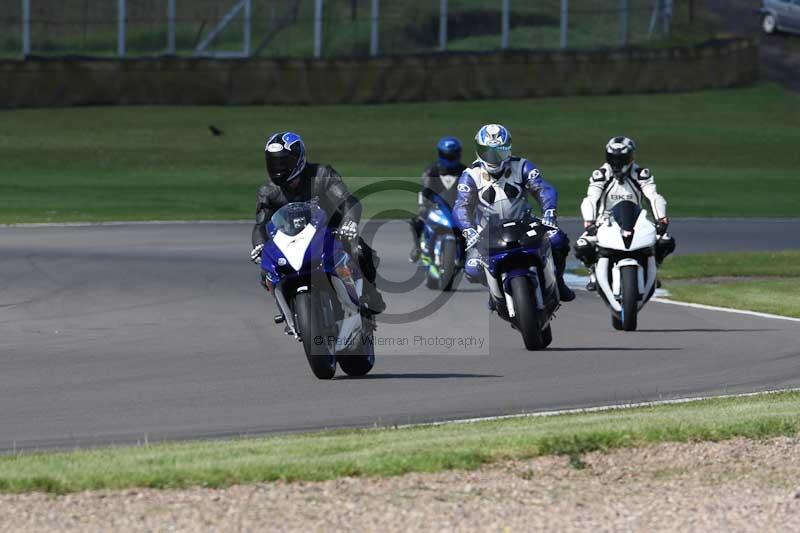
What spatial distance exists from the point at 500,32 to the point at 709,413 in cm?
3445

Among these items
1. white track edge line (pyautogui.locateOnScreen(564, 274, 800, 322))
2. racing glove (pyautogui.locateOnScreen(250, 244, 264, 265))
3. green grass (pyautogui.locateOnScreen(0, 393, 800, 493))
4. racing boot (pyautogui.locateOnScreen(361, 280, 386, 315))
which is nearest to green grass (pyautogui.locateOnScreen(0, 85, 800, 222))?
white track edge line (pyautogui.locateOnScreen(564, 274, 800, 322))

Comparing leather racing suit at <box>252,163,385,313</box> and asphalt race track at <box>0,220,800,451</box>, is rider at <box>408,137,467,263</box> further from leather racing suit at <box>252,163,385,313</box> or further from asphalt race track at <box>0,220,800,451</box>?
leather racing suit at <box>252,163,385,313</box>

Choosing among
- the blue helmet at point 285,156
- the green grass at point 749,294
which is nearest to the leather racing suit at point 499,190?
the blue helmet at point 285,156

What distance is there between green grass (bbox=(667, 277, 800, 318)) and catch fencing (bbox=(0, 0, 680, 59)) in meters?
22.2

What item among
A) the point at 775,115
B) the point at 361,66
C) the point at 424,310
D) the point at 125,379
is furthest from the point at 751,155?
the point at 125,379

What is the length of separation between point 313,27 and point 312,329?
30.9 m

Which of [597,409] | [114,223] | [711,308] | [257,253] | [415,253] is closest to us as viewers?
[597,409]

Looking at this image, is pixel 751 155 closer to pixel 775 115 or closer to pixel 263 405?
pixel 775 115

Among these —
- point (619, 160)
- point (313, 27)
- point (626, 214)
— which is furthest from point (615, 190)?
point (313, 27)

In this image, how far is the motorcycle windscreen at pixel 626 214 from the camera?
15742mm

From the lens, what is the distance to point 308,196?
485 inches

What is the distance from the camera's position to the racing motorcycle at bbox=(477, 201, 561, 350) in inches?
541

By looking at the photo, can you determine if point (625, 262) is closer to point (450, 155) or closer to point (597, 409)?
point (450, 155)

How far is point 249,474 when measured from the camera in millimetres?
8352
